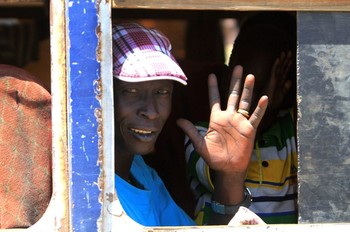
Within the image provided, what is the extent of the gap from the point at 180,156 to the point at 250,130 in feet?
3.16

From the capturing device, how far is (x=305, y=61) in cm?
242

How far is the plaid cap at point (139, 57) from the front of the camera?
2.46 metres

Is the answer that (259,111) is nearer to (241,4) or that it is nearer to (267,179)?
(241,4)

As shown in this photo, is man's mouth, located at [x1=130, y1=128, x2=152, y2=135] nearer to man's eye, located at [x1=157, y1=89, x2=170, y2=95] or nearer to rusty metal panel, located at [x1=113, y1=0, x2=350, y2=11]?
man's eye, located at [x1=157, y1=89, x2=170, y2=95]

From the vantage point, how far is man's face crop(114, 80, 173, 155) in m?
2.57

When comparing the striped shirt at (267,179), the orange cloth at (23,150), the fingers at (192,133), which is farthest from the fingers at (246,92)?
the orange cloth at (23,150)

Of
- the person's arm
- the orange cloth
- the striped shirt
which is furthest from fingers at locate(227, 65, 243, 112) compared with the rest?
the orange cloth

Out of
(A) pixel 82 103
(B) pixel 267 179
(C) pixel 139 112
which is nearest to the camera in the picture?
(A) pixel 82 103

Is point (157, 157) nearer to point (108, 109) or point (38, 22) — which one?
point (108, 109)

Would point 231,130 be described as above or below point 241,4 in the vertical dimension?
below

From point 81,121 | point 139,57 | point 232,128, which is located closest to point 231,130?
point 232,128

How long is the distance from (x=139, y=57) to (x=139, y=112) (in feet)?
0.62

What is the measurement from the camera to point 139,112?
259cm

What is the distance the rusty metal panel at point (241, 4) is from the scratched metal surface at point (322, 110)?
0.9 inches
